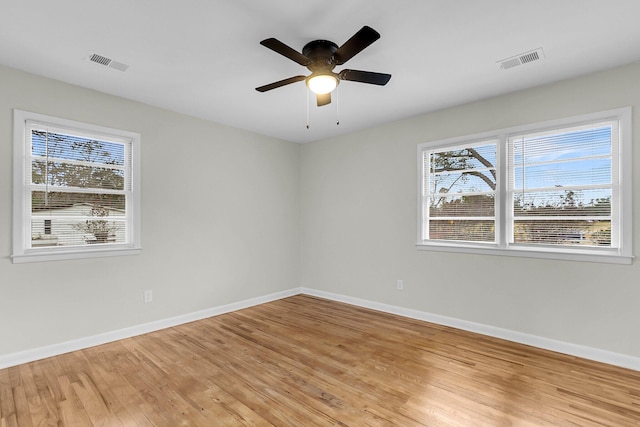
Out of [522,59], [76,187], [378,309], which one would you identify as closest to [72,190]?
[76,187]

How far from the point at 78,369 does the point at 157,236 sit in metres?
1.50

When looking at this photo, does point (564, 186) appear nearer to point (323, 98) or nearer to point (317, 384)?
point (323, 98)

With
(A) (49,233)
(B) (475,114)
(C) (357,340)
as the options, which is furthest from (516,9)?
(A) (49,233)

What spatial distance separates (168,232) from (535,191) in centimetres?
419

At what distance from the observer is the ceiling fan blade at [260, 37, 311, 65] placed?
1.98m

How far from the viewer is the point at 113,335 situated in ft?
11.0

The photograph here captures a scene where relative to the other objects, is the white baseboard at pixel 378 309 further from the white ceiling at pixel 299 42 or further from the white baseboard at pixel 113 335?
the white ceiling at pixel 299 42

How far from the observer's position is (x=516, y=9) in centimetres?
205

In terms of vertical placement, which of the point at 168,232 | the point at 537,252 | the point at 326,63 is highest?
the point at 326,63

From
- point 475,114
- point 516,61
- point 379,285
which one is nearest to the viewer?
point 516,61

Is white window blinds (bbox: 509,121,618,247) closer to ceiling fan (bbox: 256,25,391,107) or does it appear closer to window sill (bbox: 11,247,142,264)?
ceiling fan (bbox: 256,25,391,107)

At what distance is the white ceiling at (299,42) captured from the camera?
2.04 metres

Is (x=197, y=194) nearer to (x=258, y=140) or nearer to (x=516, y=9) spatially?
(x=258, y=140)

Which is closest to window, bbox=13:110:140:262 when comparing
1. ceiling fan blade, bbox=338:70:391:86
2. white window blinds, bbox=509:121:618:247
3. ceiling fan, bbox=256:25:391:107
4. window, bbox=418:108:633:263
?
ceiling fan, bbox=256:25:391:107
